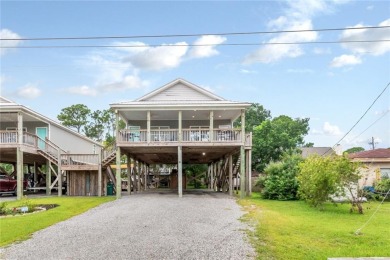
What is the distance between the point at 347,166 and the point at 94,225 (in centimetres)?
1113

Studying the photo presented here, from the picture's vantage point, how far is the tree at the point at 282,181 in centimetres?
2350

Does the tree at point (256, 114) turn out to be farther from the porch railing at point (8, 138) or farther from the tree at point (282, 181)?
the porch railing at point (8, 138)

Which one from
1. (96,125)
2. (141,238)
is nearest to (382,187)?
(141,238)

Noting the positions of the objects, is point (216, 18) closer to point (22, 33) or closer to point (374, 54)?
point (374, 54)

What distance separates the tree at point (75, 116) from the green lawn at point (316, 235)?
5143 cm

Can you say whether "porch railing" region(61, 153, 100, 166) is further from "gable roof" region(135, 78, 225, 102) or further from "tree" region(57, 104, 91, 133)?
"tree" region(57, 104, 91, 133)

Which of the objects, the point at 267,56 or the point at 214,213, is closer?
the point at 214,213

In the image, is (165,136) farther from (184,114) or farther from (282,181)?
(282,181)

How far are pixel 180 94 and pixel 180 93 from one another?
71 millimetres

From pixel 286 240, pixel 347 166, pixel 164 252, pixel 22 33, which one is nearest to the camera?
pixel 164 252

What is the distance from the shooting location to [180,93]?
2697 centimetres

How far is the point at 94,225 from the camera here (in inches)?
500

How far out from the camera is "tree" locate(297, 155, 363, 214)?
1698 centimetres

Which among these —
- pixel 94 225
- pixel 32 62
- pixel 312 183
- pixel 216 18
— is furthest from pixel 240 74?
pixel 94 225
